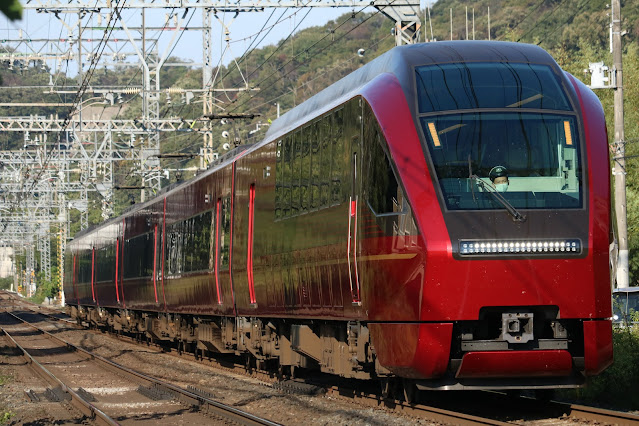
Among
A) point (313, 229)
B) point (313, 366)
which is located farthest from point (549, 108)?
point (313, 366)

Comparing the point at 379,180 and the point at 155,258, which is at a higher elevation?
the point at 379,180

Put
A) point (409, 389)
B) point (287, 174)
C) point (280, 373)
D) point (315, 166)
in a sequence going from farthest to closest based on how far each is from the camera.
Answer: point (280, 373)
point (287, 174)
point (315, 166)
point (409, 389)

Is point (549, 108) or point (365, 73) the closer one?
point (549, 108)

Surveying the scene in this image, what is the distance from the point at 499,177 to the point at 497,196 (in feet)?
0.74

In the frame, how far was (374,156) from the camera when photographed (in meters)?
10.4

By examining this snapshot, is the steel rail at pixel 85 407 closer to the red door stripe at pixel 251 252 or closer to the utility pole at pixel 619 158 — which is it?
the red door stripe at pixel 251 252

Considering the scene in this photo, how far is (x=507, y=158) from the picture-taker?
9.91m

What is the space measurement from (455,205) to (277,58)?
11063 centimetres

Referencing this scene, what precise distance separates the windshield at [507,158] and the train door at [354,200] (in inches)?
42.0

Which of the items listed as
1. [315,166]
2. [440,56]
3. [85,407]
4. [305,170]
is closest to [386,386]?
[315,166]

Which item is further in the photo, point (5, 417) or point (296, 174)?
point (296, 174)

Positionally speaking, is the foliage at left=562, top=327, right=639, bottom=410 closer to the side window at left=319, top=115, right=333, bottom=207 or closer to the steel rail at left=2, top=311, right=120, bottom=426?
the side window at left=319, top=115, right=333, bottom=207

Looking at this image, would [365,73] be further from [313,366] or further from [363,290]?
[313,366]

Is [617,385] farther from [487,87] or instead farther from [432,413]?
[487,87]
